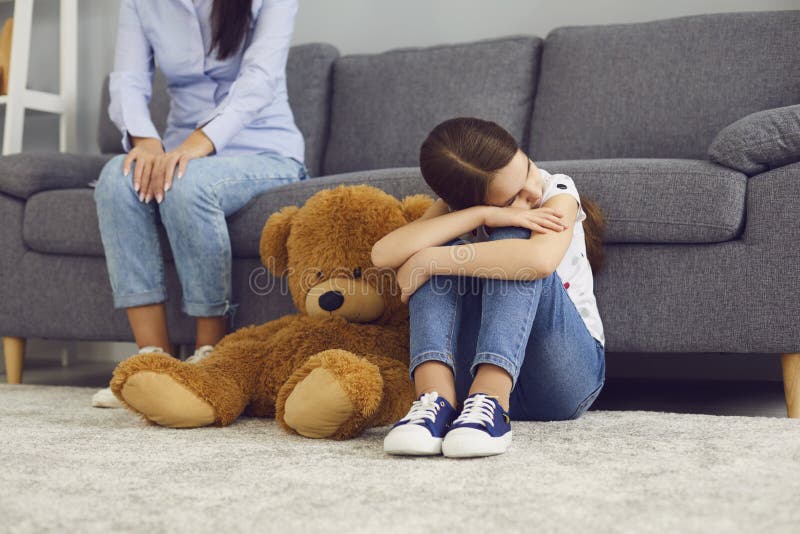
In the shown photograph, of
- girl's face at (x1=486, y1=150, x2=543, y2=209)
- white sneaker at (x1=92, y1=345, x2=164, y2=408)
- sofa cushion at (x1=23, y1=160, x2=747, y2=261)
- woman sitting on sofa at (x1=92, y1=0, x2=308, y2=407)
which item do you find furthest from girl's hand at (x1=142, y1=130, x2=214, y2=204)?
girl's face at (x1=486, y1=150, x2=543, y2=209)

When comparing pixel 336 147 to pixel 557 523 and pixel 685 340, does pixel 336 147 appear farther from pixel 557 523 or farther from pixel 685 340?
pixel 557 523

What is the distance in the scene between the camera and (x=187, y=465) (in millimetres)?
1058

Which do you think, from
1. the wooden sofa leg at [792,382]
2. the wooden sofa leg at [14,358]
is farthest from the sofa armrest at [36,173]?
the wooden sofa leg at [792,382]

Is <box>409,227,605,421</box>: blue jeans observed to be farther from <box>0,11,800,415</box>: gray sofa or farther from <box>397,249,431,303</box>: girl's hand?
<box>0,11,800,415</box>: gray sofa

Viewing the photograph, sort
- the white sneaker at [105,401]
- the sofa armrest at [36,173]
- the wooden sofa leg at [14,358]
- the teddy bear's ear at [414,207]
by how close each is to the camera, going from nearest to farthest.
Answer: the teddy bear's ear at [414,207] → the white sneaker at [105,401] → the sofa armrest at [36,173] → the wooden sofa leg at [14,358]

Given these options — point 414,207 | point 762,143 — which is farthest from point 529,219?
point 762,143

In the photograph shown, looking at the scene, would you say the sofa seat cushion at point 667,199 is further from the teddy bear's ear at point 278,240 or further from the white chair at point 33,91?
the white chair at point 33,91

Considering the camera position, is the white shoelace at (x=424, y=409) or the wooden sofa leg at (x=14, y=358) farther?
the wooden sofa leg at (x=14, y=358)

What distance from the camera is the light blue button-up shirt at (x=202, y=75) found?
6.09 ft

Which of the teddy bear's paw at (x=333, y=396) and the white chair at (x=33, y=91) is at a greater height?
the white chair at (x=33, y=91)

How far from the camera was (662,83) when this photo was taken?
201 cm

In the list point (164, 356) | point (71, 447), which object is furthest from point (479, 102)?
point (71, 447)

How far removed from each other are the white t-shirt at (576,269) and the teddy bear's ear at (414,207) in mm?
148

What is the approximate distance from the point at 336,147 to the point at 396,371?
3.96ft
